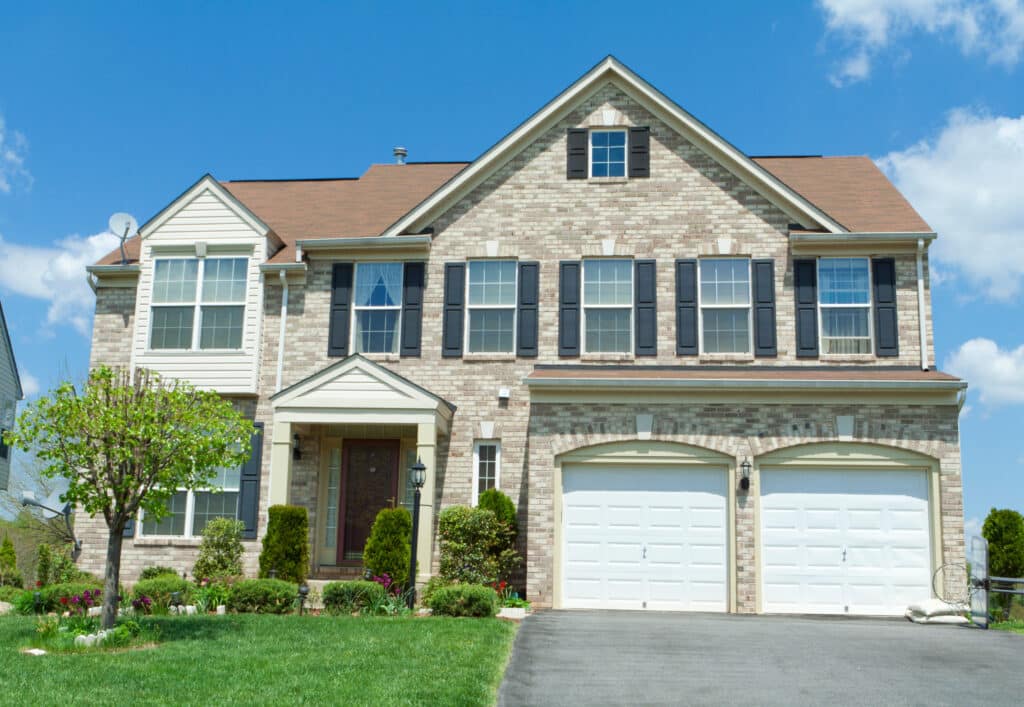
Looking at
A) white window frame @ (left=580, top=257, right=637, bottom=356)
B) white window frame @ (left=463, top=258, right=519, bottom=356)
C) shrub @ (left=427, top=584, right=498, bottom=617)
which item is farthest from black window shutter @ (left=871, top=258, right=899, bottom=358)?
shrub @ (left=427, top=584, right=498, bottom=617)

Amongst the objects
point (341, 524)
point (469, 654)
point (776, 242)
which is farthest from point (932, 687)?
point (341, 524)

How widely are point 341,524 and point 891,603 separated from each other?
33.2ft

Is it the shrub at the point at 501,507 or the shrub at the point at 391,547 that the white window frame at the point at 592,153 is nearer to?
the shrub at the point at 501,507

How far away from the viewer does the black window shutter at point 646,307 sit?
19.2 metres

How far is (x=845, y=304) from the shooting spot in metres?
19.2

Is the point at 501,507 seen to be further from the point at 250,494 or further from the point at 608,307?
the point at 250,494

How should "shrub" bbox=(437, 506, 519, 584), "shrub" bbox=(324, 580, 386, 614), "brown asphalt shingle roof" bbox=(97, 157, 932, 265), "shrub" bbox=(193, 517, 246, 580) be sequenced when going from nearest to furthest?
"shrub" bbox=(324, 580, 386, 614) → "shrub" bbox=(437, 506, 519, 584) → "shrub" bbox=(193, 517, 246, 580) → "brown asphalt shingle roof" bbox=(97, 157, 932, 265)

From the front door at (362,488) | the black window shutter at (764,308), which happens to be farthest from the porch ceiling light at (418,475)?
the black window shutter at (764,308)

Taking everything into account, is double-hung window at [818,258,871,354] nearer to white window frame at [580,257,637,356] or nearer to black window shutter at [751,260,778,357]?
black window shutter at [751,260,778,357]

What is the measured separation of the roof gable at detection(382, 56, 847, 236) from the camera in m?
19.6

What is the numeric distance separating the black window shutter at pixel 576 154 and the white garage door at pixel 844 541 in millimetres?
6896

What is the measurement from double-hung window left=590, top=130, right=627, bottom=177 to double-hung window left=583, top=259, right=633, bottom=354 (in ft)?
6.28

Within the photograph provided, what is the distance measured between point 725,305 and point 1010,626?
722cm

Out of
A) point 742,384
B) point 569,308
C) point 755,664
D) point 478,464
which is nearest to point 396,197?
point 569,308
